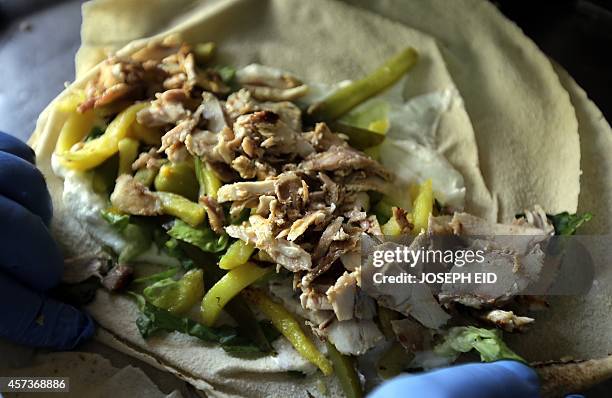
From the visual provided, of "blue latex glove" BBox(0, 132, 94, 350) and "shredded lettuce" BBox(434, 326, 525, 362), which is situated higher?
"blue latex glove" BBox(0, 132, 94, 350)

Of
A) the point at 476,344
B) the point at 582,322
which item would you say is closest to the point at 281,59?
the point at 476,344

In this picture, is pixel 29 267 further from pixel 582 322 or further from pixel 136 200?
pixel 582 322

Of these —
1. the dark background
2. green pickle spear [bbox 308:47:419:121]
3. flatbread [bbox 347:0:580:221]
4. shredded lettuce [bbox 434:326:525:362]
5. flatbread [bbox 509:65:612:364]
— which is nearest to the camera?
shredded lettuce [bbox 434:326:525:362]

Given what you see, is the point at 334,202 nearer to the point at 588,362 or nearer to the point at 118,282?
the point at 118,282

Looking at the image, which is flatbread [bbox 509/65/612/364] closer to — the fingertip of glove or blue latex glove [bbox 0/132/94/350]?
blue latex glove [bbox 0/132/94/350]

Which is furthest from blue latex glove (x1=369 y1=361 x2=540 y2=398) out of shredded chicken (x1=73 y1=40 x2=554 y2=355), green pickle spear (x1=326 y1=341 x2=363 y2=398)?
green pickle spear (x1=326 y1=341 x2=363 y2=398)

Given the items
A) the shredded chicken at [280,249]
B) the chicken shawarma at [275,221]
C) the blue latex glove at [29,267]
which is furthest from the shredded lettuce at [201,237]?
the blue latex glove at [29,267]

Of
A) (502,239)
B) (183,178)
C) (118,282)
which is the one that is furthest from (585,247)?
(118,282)
